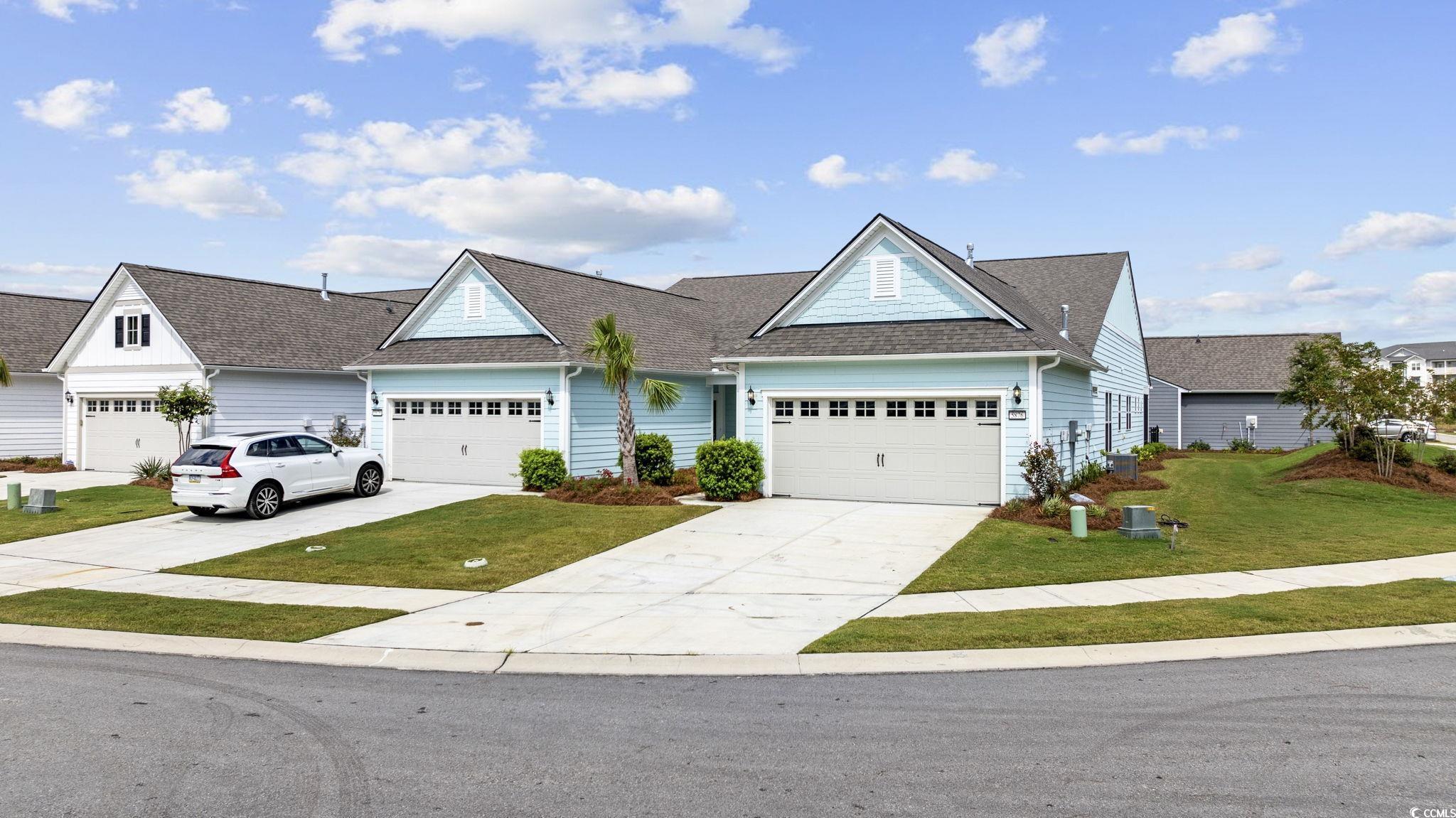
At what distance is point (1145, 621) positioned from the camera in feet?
30.6

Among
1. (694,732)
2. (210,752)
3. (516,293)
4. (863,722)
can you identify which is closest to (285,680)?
(210,752)

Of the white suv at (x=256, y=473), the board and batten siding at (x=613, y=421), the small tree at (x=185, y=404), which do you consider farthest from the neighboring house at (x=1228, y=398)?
the small tree at (x=185, y=404)

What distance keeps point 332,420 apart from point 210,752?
24891mm

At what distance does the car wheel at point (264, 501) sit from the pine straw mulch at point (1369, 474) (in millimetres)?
24100

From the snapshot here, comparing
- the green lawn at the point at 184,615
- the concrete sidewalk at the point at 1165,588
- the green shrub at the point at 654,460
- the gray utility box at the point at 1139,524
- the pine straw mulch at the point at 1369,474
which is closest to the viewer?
the green lawn at the point at 184,615

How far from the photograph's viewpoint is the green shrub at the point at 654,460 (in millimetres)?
22375

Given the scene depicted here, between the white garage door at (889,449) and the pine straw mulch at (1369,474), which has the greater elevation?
the white garage door at (889,449)

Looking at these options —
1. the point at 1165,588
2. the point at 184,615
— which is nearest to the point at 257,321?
the point at 184,615

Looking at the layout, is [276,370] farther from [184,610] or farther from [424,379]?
[184,610]

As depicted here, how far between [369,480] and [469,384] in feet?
12.9

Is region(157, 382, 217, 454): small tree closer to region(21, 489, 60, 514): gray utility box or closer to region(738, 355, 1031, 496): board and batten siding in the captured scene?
region(21, 489, 60, 514): gray utility box

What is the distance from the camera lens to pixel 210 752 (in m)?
5.98

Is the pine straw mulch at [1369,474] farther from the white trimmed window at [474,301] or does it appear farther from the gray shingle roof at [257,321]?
the gray shingle roof at [257,321]

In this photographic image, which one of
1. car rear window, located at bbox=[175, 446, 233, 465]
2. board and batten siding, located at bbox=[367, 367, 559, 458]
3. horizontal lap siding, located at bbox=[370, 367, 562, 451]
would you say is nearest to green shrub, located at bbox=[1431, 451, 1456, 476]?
horizontal lap siding, located at bbox=[370, 367, 562, 451]
